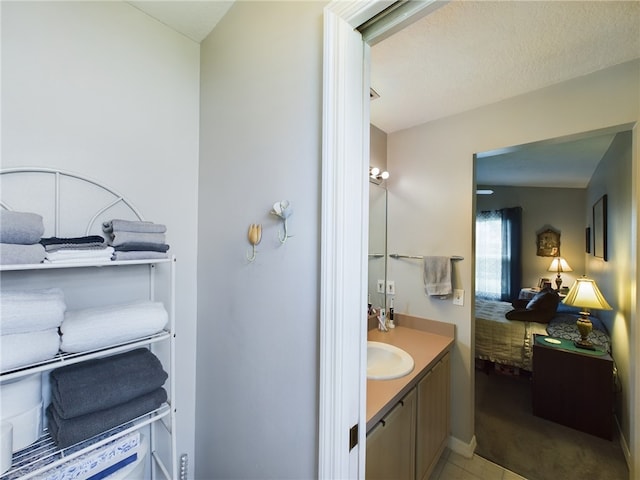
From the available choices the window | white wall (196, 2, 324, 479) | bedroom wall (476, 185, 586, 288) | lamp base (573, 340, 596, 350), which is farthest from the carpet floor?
bedroom wall (476, 185, 586, 288)

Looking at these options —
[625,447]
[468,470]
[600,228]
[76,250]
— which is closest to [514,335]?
[625,447]

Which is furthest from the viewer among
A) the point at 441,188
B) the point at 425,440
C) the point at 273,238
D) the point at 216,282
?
the point at 441,188

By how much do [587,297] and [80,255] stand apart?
3.57m

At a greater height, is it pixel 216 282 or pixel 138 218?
pixel 138 218

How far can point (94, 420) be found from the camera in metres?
0.80

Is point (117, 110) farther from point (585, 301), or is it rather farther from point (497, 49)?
point (585, 301)

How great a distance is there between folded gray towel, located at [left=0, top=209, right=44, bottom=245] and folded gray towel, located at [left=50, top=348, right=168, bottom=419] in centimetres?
46

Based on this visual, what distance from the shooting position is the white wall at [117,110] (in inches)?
35.5

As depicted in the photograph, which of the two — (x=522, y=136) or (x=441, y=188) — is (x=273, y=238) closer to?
(x=441, y=188)

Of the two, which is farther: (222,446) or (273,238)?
(222,446)

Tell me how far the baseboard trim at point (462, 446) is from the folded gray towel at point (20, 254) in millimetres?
2659

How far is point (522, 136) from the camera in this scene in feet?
5.73

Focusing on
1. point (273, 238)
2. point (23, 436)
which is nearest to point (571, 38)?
point (273, 238)

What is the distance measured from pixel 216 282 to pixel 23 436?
0.71 m
